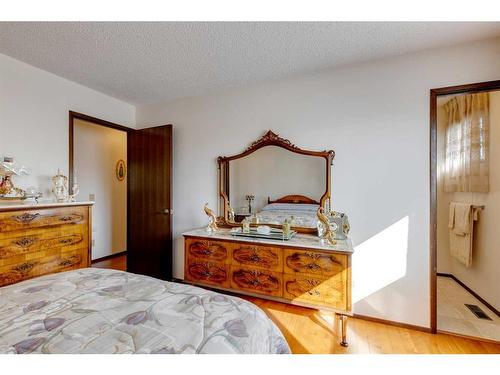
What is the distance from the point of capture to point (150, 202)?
3109 millimetres

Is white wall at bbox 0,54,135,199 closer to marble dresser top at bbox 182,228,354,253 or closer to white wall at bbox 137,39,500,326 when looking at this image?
A: marble dresser top at bbox 182,228,354,253

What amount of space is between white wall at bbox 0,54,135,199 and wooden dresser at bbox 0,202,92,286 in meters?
0.50

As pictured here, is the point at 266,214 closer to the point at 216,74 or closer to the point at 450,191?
the point at 216,74

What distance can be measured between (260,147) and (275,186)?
467 mm

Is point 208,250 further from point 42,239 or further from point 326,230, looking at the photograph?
point 42,239

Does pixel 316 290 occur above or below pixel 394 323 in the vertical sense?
above

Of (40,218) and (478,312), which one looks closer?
(40,218)

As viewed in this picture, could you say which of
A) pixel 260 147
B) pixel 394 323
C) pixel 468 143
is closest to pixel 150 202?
pixel 260 147

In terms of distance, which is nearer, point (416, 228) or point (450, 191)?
point (416, 228)

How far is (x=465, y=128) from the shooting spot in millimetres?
2727

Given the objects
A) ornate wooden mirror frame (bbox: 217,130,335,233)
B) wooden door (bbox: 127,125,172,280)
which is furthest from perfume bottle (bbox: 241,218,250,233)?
wooden door (bbox: 127,125,172,280)

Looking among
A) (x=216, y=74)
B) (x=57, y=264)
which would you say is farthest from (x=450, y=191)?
(x=57, y=264)
